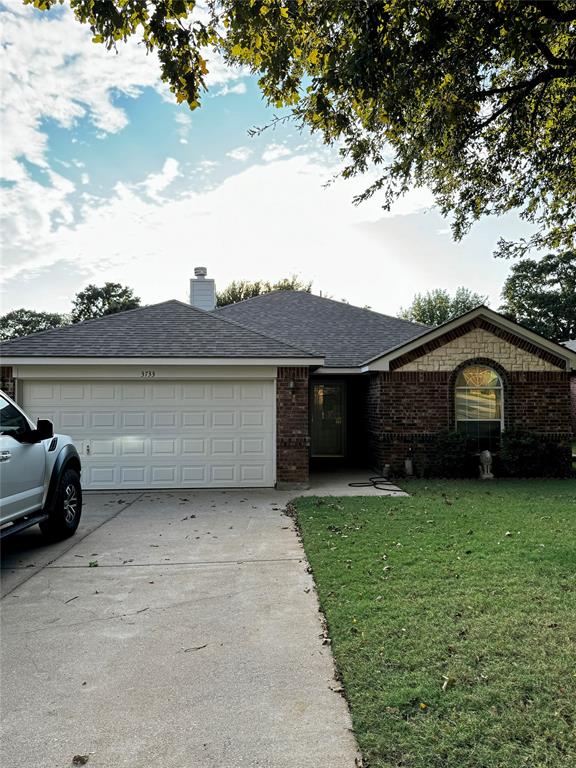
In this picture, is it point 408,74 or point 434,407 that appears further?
point 434,407

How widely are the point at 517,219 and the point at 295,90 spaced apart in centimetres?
523

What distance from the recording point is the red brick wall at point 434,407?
11586mm

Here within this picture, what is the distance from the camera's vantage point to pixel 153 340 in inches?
418

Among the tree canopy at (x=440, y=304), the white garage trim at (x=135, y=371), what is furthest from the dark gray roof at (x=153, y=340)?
the tree canopy at (x=440, y=304)

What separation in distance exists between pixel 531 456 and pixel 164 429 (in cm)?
847

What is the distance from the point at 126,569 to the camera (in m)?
5.46

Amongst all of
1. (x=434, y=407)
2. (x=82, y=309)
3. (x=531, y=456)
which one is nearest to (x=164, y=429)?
(x=434, y=407)

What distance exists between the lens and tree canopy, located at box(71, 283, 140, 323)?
1912 inches

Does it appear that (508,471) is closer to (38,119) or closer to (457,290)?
(38,119)

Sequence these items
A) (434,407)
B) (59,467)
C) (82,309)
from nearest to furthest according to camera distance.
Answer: (59,467)
(434,407)
(82,309)

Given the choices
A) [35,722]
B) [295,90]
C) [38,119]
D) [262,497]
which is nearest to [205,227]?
[38,119]

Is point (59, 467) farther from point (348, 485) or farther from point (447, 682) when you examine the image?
point (348, 485)

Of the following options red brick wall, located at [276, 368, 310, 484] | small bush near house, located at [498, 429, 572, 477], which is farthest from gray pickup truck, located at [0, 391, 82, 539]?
small bush near house, located at [498, 429, 572, 477]

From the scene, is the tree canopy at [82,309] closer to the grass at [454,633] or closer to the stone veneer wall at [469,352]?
the stone veneer wall at [469,352]
